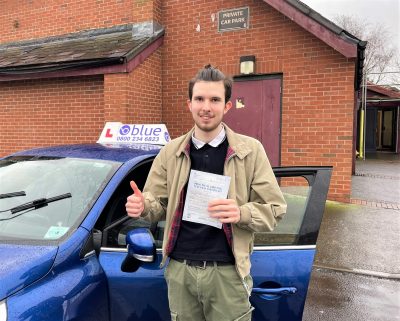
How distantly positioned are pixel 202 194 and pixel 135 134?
221cm

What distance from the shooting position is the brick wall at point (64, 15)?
306 inches

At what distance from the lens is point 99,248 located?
2.14 meters

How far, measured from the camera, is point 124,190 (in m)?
2.59

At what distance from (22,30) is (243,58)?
207 inches

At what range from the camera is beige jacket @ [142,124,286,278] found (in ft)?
5.63

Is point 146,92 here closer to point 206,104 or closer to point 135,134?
point 135,134

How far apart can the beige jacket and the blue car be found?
265 millimetres

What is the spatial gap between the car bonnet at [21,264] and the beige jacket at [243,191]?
0.52 metres

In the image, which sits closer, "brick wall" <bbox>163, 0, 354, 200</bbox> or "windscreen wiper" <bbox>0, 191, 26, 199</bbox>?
"windscreen wiper" <bbox>0, 191, 26, 199</bbox>

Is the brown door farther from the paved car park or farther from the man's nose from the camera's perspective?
the man's nose

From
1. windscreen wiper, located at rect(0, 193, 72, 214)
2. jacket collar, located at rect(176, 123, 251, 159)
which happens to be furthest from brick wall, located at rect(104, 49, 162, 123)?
jacket collar, located at rect(176, 123, 251, 159)

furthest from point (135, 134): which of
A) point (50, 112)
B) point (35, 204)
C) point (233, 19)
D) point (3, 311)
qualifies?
point (50, 112)

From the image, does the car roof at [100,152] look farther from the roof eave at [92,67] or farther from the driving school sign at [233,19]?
the driving school sign at [233,19]

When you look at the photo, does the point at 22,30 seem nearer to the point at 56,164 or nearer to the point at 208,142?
the point at 56,164
